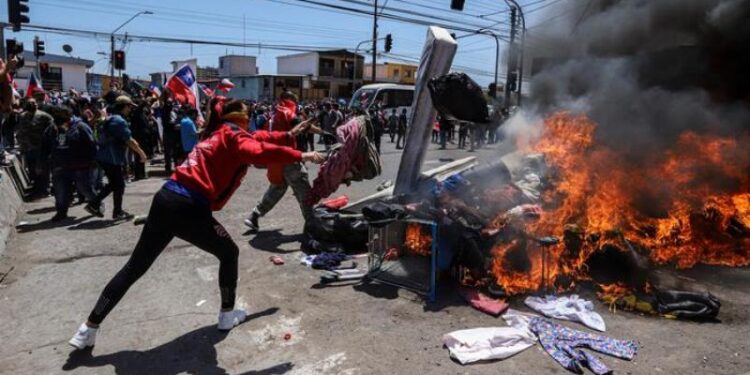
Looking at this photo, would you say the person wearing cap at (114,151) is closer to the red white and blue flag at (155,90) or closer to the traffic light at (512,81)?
the red white and blue flag at (155,90)

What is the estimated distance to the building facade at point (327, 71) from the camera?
56.0 m

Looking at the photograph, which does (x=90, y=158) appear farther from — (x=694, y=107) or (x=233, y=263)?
(x=694, y=107)

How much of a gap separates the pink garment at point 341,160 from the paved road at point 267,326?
100 cm

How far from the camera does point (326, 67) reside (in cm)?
5841

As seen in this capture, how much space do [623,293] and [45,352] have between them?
476 centimetres

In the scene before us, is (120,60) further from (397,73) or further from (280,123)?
(397,73)

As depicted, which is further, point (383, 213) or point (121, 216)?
point (121, 216)

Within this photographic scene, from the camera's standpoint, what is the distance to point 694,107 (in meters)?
7.39

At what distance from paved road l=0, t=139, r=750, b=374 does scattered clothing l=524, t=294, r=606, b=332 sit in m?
0.14

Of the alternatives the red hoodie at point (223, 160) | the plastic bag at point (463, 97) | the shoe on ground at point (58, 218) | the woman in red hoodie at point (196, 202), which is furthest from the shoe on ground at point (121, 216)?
the plastic bag at point (463, 97)

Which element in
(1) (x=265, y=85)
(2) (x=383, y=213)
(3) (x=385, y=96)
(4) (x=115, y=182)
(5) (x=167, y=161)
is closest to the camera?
(2) (x=383, y=213)

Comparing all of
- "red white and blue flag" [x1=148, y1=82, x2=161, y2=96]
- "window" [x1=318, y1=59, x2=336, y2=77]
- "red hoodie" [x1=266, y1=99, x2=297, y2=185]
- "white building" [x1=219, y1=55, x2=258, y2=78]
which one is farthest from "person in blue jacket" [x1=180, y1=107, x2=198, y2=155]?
"white building" [x1=219, y1=55, x2=258, y2=78]

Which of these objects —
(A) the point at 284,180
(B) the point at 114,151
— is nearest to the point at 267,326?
(A) the point at 284,180

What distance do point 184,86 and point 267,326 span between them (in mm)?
9239
